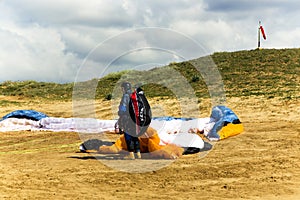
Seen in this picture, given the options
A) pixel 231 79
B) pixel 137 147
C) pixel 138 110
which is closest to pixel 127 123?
pixel 138 110

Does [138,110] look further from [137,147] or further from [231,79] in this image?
[231,79]

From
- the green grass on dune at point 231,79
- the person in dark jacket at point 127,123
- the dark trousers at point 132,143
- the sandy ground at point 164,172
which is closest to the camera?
the sandy ground at point 164,172

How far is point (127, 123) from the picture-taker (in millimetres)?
9953

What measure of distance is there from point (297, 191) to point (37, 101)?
25.6m

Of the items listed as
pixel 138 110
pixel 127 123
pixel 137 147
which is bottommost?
pixel 137 147

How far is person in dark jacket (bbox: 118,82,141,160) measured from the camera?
9.88 metres

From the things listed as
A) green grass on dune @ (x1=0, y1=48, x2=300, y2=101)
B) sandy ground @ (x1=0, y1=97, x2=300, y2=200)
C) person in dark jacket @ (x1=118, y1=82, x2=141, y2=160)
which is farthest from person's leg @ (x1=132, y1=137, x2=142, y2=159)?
green grass on dune @ (x1=0, y1=48, x2=300, y2=101)

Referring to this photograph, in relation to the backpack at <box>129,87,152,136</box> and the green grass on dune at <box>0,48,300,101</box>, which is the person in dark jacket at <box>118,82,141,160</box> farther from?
the green grass on dune at <box>0,48,300,101</box>

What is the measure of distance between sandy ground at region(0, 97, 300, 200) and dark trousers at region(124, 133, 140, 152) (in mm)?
403

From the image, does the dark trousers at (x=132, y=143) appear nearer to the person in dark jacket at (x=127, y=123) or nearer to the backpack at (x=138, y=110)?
the person in dark jacket at (x=127, y=123)

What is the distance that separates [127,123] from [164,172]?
170 cm

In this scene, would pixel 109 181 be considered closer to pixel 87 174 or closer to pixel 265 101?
pixel 87 174

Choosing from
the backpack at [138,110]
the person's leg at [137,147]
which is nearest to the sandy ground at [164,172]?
the person's leg at [137,147]

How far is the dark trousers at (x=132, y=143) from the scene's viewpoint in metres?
10.1
